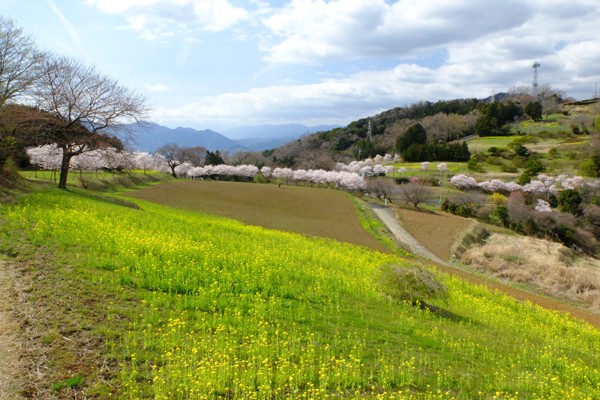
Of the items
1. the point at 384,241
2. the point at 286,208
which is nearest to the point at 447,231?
the point at 384,241

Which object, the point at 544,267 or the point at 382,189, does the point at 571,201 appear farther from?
the point at 544,267

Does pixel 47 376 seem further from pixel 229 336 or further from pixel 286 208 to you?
pixel 286 208

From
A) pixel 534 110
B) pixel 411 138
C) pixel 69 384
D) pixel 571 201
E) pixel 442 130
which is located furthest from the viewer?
pixel 534 110

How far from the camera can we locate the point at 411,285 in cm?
1364

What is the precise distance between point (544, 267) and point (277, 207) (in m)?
30.8

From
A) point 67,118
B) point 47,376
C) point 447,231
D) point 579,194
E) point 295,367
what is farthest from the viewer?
point 579,194

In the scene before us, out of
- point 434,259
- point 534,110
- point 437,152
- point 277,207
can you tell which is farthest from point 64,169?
point 534,110

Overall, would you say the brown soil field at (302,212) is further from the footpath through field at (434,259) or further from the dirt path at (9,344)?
the dirt path at (9,344)

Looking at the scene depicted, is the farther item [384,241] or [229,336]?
[384,241]

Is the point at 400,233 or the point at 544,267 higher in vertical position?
the point at 400,233

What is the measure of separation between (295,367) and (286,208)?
1848 inches

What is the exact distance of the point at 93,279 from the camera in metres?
10.0

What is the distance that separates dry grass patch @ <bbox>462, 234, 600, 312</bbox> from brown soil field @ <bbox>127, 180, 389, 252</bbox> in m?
10.1

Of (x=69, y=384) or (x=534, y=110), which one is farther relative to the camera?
(x=534, y=110)
